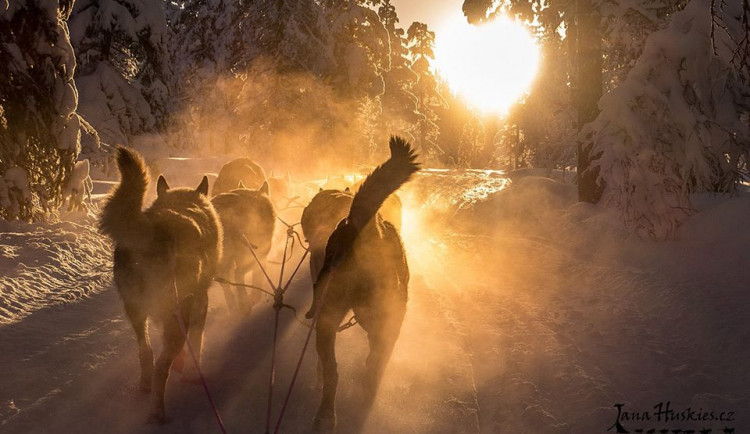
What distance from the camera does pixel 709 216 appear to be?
8.80 metres

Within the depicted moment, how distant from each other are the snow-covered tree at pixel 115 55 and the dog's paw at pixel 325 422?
18576 mm

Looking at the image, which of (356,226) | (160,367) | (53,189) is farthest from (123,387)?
(53,189)

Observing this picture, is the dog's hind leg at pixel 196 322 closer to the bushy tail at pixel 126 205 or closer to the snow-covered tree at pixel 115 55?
the bushy tail at pixel 126 205

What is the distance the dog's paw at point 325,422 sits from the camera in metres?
3.99

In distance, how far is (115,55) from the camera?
69.0ft

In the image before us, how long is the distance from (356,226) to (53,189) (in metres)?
8.28

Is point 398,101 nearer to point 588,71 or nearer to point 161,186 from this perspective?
point 588,71

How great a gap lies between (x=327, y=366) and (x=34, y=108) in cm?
832

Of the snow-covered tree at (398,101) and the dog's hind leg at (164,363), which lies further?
the snow-covered tree at (398,101)

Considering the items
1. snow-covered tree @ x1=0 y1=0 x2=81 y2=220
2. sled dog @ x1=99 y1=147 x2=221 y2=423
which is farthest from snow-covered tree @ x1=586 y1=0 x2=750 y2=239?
snow-covered tree @ x1=0 y1=0 x2=81 y2=220

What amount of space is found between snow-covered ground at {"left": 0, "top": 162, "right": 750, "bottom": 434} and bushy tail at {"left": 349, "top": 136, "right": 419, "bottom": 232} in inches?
70.7

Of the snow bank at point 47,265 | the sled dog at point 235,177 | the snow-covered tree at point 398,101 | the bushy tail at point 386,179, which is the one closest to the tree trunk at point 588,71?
the sled dog at point 235,177

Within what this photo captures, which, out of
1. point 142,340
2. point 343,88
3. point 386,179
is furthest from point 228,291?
point 343,88

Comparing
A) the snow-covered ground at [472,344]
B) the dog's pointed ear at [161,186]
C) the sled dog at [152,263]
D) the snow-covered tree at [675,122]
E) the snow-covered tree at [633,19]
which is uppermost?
the snow-covered tree at [633,19]
